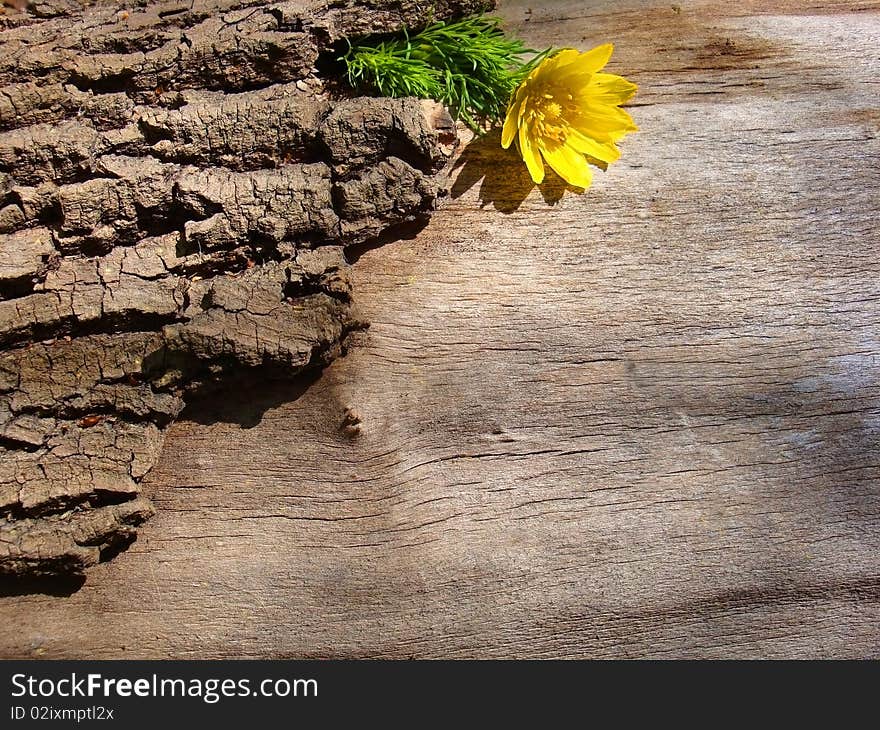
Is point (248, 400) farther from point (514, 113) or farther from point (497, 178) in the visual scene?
point (514, 113)

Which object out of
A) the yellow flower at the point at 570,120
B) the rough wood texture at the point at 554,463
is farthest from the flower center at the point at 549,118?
the rough wood texture at the point at 554,463

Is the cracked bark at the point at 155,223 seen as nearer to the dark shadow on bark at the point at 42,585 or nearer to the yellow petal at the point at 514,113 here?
the dark shadow on bark at the point at 42,585

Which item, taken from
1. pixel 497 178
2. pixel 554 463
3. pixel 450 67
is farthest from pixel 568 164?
pixel 554 463

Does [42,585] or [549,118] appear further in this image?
[549,118]

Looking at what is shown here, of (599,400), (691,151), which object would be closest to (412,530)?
(599,400)

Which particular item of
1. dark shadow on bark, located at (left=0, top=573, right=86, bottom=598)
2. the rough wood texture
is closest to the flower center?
the rough wood texture

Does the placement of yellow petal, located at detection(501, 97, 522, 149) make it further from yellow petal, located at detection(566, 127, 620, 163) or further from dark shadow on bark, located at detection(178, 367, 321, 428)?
dark shadow on bark, located at detection(178, 367, 321, 428)

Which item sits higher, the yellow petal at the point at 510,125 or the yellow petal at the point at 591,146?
the yellow petal at the point at 510,125
